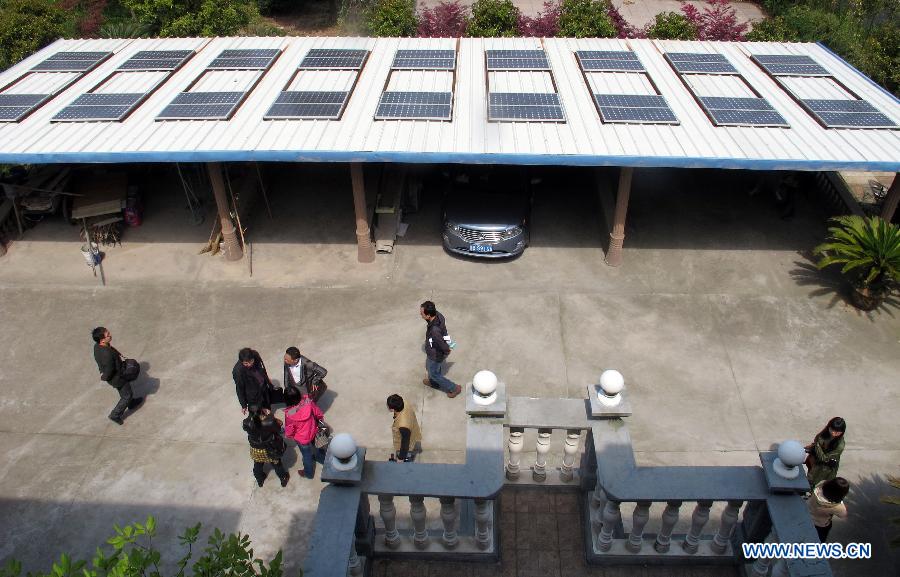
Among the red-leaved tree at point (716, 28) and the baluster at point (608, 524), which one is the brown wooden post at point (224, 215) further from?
the red-leaved tree at point (716, 28)

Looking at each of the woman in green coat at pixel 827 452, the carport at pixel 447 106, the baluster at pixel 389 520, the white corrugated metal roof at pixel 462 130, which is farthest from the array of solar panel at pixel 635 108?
the baluster at pixel 389 520

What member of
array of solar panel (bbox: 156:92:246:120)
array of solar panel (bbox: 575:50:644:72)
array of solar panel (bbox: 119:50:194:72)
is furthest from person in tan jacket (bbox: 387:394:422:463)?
array of solar panel (bbox: 119:50:194:72)

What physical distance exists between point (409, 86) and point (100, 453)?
839 cm

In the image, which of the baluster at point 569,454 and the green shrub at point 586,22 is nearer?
the baluster at point 569,454

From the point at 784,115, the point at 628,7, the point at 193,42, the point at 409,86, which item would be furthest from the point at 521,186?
the point at 628,7

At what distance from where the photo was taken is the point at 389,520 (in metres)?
5.95

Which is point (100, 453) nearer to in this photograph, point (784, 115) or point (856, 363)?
point (856, 363)

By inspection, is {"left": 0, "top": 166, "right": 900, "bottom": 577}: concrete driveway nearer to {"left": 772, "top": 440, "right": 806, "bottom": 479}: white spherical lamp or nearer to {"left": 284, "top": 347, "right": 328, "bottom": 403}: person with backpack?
{"left": 284, "top": 347, "right": 328, "bottom": 403}: person with backpack

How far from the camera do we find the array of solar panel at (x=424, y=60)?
1389 cm

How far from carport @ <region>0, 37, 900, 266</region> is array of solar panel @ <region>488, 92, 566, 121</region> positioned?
0.12 ft

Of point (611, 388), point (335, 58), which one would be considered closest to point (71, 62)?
point (335, 58)

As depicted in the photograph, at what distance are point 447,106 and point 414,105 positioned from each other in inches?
23.8

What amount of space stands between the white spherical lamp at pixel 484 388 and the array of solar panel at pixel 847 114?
30.4ft

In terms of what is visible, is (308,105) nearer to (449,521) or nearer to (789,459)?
(449,521)
